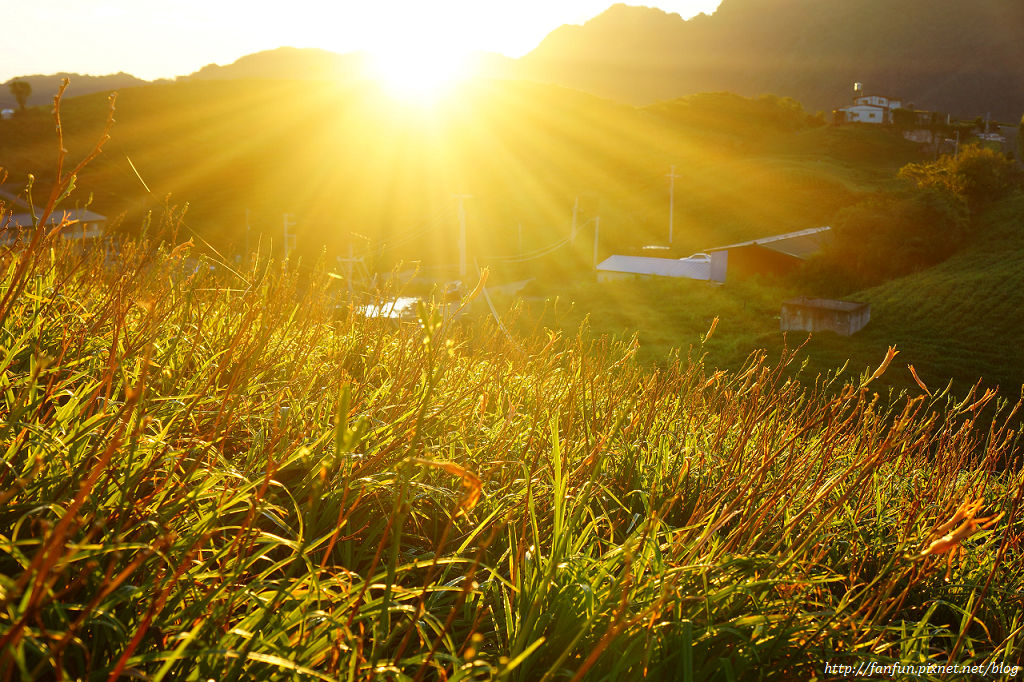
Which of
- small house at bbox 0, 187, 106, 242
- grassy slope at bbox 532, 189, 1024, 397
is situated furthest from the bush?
small house at bbox 0, 187, 106, 242

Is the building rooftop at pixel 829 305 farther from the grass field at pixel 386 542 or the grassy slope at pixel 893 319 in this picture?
the grass field at pixel 386 542

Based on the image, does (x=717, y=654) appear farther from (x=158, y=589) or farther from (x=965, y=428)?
(x=965, y=428)

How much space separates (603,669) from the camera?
1.78 meters

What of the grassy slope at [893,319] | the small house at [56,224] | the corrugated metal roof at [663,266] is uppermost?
the small house at [56,224]

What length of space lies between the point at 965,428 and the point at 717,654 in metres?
2.36

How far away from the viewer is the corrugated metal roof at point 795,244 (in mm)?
38344

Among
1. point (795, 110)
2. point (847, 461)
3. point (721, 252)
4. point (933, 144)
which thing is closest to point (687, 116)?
point (795, 110)

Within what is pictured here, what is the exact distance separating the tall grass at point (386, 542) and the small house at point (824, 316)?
23.9 m

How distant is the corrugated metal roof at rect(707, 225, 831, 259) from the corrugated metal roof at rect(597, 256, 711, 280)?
1.28 meters

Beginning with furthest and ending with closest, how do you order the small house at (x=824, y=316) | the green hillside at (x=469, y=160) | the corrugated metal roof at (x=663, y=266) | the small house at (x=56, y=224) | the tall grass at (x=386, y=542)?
1. the green hillside at (x=469, y=160)
2. the corrugated metal roof at (x=663, y=266)
3. the small house at (x=824, y=316)
4. the small house at (x=56, y=224)
5. the tall grass at (x=386, y=542)

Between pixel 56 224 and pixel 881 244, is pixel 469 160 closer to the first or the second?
pixel 881 244

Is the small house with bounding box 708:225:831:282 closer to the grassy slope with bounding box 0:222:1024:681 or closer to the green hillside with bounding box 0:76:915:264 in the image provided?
the green hillside with bounding box 0:76:915:264

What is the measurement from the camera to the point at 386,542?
8.23 feet

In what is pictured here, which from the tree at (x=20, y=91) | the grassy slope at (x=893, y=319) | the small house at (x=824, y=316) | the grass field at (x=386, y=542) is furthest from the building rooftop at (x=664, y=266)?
the tree at (x=20, y=91)
